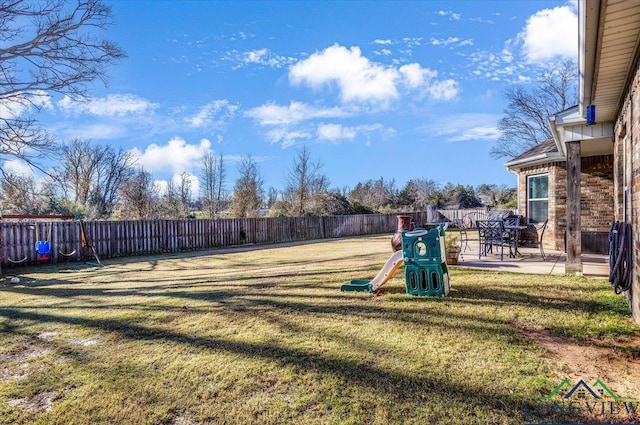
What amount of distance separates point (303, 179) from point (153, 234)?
11.7 meters

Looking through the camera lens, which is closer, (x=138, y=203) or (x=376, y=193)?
(x=138, y=203)

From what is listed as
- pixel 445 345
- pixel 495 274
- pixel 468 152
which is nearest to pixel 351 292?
pixel 445 345

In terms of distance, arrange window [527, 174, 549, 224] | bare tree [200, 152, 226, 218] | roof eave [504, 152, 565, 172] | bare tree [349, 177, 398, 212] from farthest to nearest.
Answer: bare tree [349, 177, 398, 212] → bare tree [200, 152, 226, 218] → window [527, 174, 549, 224] → roof eave [504, 152, 565, 172]

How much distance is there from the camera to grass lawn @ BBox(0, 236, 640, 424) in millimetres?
2152

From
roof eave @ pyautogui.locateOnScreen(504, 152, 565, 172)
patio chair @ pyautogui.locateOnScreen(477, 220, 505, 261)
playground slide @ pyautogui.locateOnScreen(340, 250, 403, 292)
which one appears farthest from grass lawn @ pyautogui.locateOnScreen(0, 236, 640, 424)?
roof eave @ pyautogui.locateOnScreen(504, 152, 565, 172)

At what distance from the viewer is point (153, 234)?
1348cm

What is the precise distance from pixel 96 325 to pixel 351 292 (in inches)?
126

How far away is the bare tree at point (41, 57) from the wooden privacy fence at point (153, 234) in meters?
2.30

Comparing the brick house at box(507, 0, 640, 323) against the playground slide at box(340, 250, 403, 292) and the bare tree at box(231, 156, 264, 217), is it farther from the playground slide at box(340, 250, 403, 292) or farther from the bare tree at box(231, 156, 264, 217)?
the bare tree at box(231, 156, 264, 217)

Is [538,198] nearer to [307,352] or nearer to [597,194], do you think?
[597,194]

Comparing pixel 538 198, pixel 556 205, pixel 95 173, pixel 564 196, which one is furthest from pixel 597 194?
pixel 95 173

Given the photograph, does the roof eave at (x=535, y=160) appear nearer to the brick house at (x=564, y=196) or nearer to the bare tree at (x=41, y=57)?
the brick house at (x=564, y=196)

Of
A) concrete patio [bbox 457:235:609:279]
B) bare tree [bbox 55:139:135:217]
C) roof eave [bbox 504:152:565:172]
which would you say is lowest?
concrete patio [bbox 457:235:609:279]

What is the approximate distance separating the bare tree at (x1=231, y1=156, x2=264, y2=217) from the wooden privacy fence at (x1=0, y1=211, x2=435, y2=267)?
2.85 meters
